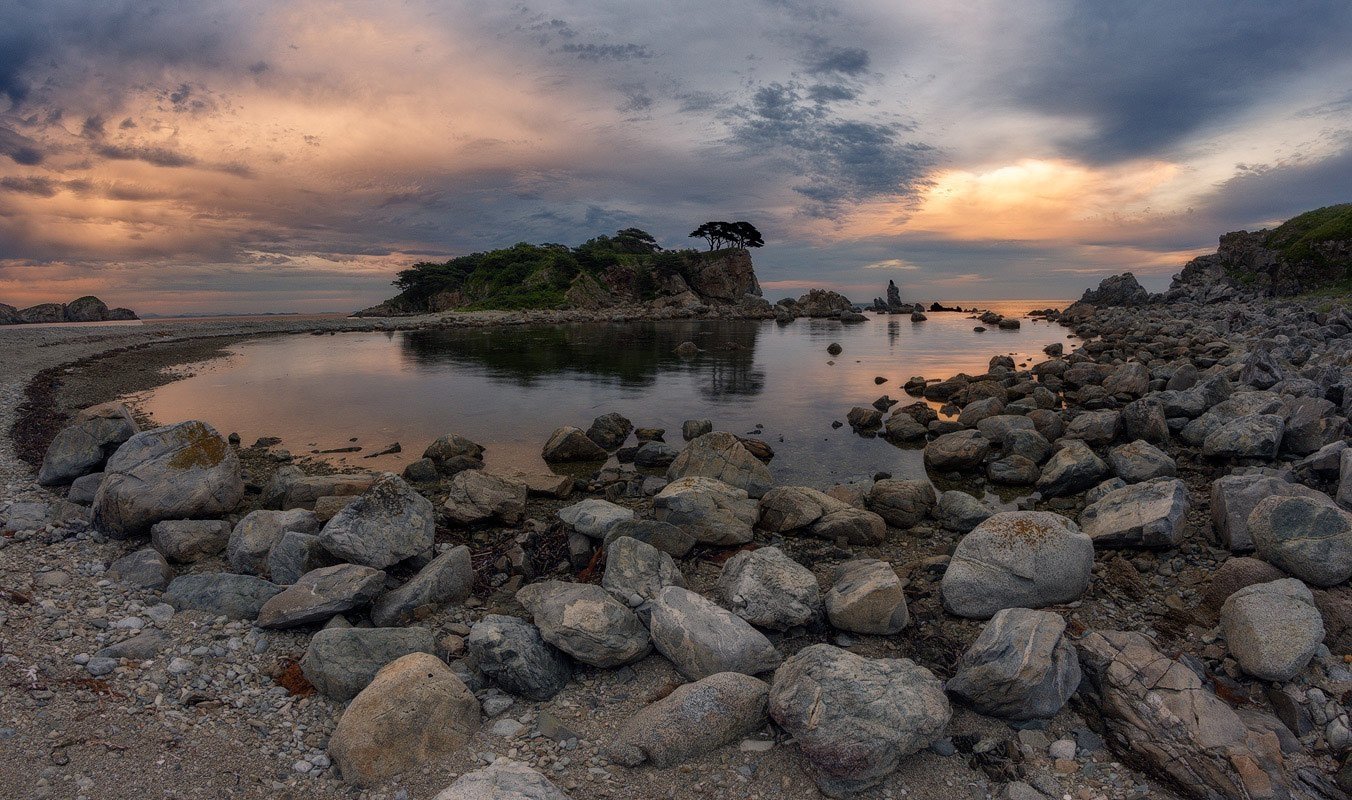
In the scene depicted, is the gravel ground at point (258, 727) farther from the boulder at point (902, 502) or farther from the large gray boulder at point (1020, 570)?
the boulder at point (902, 502)

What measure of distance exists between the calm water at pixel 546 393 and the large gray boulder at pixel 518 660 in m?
9.07

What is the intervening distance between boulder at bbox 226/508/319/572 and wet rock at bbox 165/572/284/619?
767 mm

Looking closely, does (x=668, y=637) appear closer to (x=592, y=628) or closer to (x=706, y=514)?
(x=592, y=628)

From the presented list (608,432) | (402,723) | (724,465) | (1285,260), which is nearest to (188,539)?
(402,723)

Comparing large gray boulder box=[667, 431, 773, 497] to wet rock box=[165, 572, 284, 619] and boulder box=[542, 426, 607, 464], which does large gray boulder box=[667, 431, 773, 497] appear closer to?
boulder box=[542, 426, 607, 464]

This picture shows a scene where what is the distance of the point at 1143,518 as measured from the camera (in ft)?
28.1

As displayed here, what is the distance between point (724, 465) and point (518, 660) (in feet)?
23.2

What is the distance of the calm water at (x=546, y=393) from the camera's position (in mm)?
18047

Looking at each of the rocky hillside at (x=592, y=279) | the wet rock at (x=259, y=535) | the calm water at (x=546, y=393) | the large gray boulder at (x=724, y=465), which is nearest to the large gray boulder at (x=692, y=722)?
the wet rock at (x=259, y=535)

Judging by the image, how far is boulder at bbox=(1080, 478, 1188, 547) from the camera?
8.37 meters

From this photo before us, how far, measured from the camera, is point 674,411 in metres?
22.9

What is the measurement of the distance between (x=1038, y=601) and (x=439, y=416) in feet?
65.4

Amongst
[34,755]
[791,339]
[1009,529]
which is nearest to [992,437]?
[1009,529]

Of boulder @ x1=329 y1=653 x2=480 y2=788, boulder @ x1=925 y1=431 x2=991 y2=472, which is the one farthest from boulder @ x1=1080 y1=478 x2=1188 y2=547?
boulder @ x1=329 y1=653 x2=480 y2=788
